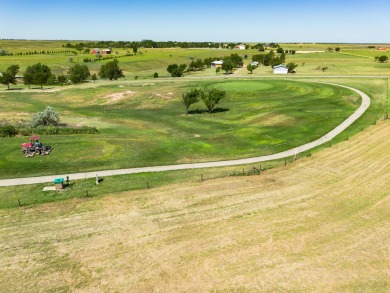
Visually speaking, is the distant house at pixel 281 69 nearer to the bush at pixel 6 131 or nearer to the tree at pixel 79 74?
the tree at pixel 79 74

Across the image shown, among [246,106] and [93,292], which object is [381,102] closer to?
[246,106]

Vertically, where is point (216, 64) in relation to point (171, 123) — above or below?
above

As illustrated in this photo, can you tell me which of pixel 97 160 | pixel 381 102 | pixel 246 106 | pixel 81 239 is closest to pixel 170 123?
pixel 246 106

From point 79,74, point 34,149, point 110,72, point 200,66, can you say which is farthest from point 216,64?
point 34,149

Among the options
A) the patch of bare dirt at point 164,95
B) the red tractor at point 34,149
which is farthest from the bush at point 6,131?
the patch of bare dirt at point 164,95

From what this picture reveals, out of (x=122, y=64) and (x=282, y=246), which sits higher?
(x=122, y=64)

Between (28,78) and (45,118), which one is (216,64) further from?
(45,118)
